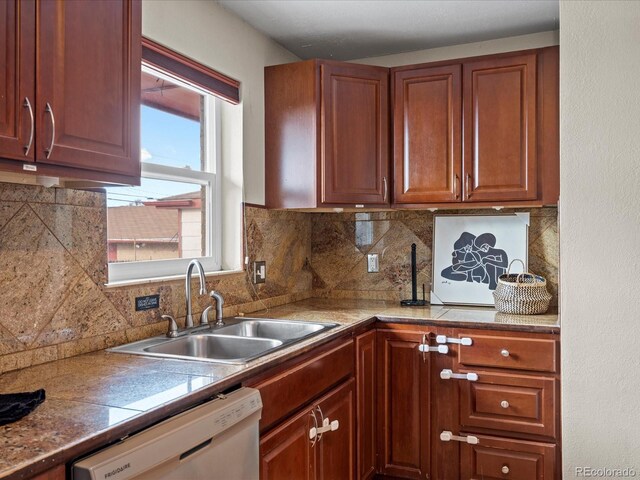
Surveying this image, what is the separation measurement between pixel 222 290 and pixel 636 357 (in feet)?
5.97

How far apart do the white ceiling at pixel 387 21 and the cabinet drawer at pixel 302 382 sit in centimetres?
165

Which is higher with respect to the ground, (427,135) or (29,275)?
(427,135)

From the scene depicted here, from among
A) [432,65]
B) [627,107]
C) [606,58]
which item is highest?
[432,65]

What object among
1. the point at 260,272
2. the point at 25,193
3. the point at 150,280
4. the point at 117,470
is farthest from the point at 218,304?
the point at 117,470

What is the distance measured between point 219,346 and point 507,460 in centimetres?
147

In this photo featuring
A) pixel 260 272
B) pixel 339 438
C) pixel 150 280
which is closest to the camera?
pixel 150 280

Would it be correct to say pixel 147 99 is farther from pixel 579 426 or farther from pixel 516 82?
pixel 579 426

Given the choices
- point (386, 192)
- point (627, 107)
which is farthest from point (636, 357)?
point (386, 192)

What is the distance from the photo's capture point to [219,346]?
87.2 inches

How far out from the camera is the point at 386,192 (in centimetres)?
298

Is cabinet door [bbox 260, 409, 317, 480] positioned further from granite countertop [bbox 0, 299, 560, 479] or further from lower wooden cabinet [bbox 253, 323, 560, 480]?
granite countertop [bbox 0, 299, 560, 479]

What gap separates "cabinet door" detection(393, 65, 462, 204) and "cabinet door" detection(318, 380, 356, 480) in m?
1.15

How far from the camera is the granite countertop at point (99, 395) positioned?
105 cm

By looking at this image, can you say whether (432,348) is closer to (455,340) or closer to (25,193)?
(455,340)
